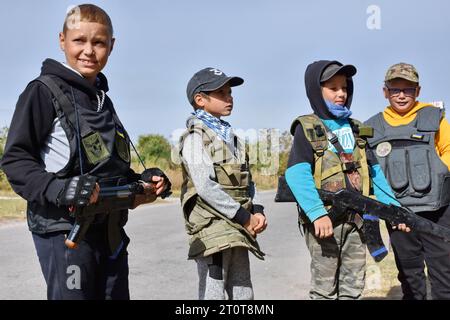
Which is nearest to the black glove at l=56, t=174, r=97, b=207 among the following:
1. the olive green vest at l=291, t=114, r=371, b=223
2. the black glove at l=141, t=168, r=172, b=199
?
the black glove at l=141, t=168, r=172, b=199

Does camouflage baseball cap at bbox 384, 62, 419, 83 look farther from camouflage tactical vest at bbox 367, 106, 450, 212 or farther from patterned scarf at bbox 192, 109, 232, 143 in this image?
patterned scarf at bbox 192, 109, 232, 143

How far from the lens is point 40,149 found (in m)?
2.37

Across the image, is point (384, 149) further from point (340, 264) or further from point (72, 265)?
point (72, 265)

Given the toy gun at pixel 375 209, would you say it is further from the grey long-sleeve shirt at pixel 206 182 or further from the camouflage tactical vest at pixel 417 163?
the grey long-sleeve shirt at pixel 206 182

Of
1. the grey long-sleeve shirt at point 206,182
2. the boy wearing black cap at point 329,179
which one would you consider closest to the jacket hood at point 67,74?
the grey long-sleeve shirt at point 206,182

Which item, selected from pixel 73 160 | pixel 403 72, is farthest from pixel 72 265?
pixel 403 72

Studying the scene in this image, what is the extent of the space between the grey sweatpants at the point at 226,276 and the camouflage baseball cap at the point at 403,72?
1.88m

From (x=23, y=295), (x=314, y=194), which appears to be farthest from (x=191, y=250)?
(x=23, y=295)

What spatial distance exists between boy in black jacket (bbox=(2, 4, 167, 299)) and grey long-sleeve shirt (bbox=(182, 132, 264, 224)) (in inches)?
22.7

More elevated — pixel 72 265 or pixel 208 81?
pixel 208 81

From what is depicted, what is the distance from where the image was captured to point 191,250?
3.19 metres

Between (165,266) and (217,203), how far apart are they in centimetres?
344

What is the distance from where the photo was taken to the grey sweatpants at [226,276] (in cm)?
312

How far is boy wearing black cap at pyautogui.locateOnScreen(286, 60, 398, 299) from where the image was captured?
3.44 metres
